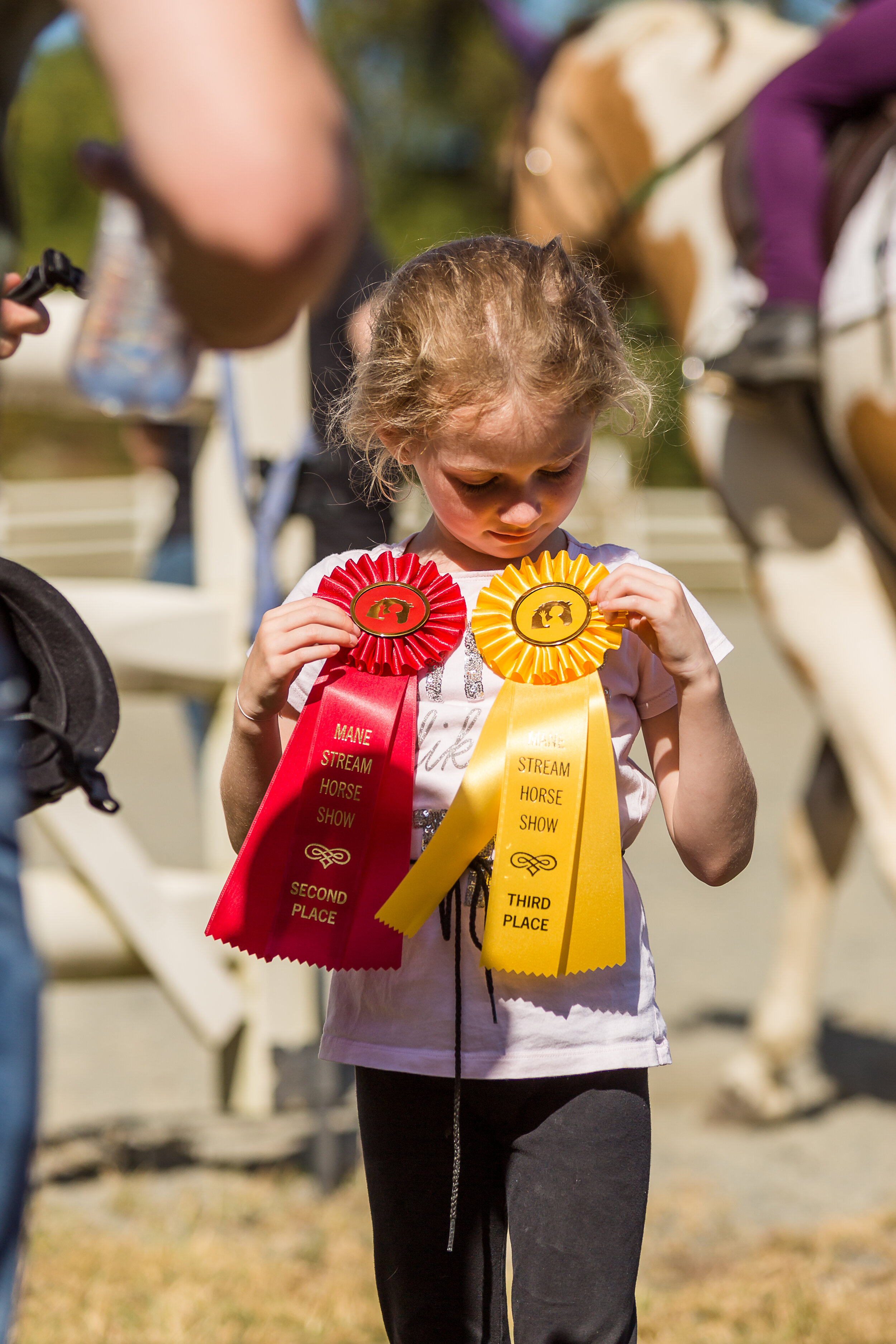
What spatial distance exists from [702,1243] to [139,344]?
1771 millimetres

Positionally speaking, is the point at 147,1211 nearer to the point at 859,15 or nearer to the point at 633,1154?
the point at 633,1154

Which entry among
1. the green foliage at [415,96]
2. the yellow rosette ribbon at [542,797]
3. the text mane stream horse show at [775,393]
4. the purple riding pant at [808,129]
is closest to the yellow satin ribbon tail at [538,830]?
the yellow rosette ribbon at [542,797]

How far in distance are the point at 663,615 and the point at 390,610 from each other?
0.78ft

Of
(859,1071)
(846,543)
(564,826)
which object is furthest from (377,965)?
(859,1071)

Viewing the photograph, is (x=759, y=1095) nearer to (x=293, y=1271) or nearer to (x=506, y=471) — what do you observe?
(x=293, y=1271)

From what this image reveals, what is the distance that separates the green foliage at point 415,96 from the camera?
23953 millimetres

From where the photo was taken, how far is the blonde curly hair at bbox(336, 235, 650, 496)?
119cm

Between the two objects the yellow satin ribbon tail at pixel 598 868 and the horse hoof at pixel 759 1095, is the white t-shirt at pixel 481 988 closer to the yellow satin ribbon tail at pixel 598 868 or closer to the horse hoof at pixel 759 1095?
the yellow satin ribbon tail at pixel 598 868

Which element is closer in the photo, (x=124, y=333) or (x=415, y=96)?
(x=124, y=333)

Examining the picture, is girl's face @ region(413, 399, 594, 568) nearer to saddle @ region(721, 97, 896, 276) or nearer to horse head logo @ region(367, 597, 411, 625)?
horse head logo @ region(367, 597, 411, 625)

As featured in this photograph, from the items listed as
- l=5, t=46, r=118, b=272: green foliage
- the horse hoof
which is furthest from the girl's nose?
l=5, t=46, r=118, b=272: green foliage

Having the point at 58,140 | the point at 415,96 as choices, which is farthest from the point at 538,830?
the point at 415,96

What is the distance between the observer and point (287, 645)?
1184mm

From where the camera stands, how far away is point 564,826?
1.23 m
